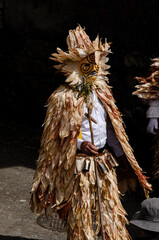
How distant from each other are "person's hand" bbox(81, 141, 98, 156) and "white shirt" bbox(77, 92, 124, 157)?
2.3 inches

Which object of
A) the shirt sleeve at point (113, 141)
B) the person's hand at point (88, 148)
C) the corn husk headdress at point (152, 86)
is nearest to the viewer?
the person's hand at point (88, 148)

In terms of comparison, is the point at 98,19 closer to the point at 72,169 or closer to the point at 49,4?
the point at 49,4

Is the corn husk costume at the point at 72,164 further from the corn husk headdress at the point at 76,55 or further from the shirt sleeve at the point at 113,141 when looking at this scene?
the shirt sleeve at the point at 113,141

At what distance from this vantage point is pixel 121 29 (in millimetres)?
8102

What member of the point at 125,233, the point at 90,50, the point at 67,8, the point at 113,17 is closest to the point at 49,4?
the point at 67,8

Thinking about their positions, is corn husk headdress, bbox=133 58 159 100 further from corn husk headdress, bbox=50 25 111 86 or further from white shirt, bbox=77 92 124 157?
corn husk headdress, bbox=50 25 111 86

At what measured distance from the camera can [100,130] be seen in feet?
15.5

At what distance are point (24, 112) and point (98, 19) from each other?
3180 mm

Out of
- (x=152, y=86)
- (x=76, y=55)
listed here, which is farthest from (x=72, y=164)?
(x=152, y=86)

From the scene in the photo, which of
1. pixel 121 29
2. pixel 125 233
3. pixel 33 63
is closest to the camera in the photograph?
pixel 125 233

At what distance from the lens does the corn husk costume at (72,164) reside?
456 centimetres

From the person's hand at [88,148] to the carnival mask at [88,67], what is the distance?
63cm

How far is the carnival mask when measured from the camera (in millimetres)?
4571

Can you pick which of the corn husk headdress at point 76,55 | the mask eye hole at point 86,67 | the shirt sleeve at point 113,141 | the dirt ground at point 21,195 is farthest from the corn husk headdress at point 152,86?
the mask eye hole at point 86,67
